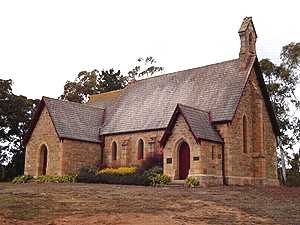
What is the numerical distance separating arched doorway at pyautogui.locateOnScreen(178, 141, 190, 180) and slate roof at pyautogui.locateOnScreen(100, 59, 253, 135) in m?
3.41

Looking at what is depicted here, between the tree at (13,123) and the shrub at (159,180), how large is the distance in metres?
21.6

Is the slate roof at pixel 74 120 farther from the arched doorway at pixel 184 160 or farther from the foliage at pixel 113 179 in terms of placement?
the arched doorway at pixel 184 160

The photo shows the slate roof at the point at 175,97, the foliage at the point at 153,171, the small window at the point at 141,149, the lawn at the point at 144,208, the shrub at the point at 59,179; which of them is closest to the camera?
the lawn at the point at 144,208

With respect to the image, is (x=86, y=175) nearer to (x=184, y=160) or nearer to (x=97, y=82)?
(x=184, y=160)

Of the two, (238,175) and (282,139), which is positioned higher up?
(282,139)

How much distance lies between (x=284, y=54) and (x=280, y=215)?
33.5 meters

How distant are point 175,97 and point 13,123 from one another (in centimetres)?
2017

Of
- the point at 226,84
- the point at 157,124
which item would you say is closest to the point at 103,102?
the point at 157,124

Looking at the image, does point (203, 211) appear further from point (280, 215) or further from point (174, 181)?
point (174, 181)

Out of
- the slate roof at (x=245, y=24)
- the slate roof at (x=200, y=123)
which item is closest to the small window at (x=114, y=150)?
the slate roof at (x=200, y=123)

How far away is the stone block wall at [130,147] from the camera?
3766 centimetres

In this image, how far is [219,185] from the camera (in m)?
32.1

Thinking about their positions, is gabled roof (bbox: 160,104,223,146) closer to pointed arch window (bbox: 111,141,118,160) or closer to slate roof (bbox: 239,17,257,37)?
slate roof (bbox: 239,17,257,37)

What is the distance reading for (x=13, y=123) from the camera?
50031mm
